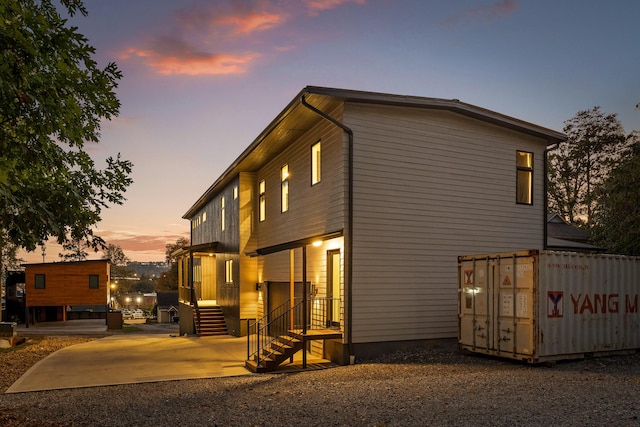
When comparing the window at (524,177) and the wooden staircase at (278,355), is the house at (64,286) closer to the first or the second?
the wooden staircase at (278,355)

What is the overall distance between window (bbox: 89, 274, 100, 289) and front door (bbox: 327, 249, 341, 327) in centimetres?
3799

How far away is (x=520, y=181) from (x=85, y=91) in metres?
12.3

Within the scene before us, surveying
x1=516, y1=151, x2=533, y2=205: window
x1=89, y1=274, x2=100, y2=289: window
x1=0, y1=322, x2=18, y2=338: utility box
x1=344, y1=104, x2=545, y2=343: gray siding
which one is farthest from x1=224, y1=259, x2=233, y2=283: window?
x1=89, y1=274, x2=100, y2=289: window

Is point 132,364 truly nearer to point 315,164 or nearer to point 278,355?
point 278,355

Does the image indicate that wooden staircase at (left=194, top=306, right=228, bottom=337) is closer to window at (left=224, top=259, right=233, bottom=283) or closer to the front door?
window at (left=224, top=259, right=233, bottom=283)

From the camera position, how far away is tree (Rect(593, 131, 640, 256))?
57.6 feet

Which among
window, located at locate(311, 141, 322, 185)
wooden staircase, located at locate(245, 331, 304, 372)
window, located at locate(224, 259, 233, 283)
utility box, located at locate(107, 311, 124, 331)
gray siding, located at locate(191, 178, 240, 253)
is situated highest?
window, located at locate(311, 141, 322, 185)

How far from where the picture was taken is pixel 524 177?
1669cm

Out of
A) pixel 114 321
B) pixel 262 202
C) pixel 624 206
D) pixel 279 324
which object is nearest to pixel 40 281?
pixel 114 321

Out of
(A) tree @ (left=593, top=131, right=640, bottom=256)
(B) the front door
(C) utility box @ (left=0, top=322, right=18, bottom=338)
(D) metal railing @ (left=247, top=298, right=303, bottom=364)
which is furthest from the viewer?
(C) utility box @ (left=0, top=322, right=18, bottom=338)

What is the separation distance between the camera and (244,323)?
72.6 feet

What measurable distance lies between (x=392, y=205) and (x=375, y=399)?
636cm

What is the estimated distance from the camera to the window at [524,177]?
16.5 m

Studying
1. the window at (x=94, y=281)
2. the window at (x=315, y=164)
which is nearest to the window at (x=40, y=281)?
the window at (x=94, y=281)
